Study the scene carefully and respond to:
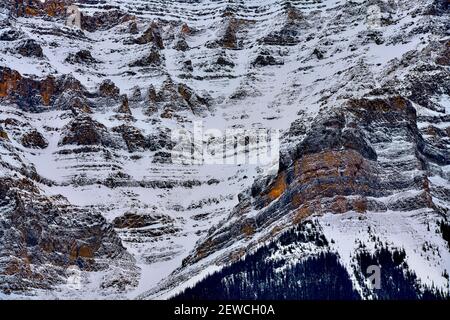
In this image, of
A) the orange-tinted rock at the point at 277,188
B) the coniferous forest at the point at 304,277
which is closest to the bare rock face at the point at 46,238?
the orange-tinted rock at the point at 277,188

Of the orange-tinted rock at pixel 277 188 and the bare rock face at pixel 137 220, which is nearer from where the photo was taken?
the orange-tinted rock at pixel 277 188

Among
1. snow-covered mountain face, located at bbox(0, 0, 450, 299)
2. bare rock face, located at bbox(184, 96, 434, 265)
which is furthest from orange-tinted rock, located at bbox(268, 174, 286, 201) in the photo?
snow-covered mountain face, located at bbox(0, 0, 450, 299)

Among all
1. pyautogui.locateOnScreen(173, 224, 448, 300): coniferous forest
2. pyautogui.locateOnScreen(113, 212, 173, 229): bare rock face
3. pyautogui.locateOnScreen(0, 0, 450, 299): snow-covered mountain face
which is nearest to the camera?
pyautogui.locateOnScreen(173, 224, 448, 300): coniferous forest

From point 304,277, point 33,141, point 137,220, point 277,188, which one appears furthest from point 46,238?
point 304,277

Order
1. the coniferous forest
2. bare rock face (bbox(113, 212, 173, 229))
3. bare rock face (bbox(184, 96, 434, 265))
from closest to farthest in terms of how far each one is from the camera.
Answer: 1. the coniferous forest
2. bare rock face (bbox(184, 96, 434, 265))
3. bare rock face (bbox(113, 212, 173, 229))

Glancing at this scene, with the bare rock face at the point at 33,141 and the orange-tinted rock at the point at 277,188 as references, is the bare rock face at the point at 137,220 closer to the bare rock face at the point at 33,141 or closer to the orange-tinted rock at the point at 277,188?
the bare rock face at the point at 33,141

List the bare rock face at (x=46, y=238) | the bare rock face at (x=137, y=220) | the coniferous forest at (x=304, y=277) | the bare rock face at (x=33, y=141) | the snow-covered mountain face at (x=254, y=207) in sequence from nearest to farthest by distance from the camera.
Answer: the coniferous forest at (x=304, y=277), the snow-covered mountain face at (x=254, y=207), the bare rock face at (x=46, y=238), the bare rock face at (x=137, y=220), the bare rock face at (x=33, y=141)

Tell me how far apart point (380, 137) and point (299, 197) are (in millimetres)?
25329

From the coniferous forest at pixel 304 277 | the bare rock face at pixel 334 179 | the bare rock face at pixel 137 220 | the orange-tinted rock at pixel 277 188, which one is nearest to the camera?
the coniferous forest at pixel 304 277

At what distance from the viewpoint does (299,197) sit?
14712 centimetres

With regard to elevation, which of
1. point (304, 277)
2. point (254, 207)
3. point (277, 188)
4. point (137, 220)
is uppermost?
point (137, 220)

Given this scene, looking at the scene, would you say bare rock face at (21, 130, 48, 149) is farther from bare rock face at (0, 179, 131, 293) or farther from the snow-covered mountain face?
bare rock face at (0, 179, 131, 293)

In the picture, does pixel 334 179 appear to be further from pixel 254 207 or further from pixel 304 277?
pixel 304 277
